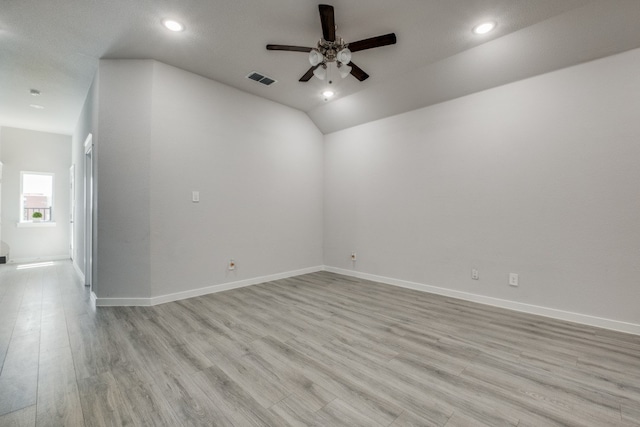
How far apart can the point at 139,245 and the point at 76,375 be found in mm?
1588

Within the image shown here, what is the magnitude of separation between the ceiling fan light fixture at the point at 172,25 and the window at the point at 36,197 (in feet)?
19.7

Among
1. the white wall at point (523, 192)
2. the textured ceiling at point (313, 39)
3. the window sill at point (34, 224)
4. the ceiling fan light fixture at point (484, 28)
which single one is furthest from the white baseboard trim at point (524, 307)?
the window sill at point (34, 224)

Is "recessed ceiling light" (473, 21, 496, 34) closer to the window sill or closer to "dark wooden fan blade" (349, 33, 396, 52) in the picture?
"dark wooden fan blade" (349, 33, 396, 52)

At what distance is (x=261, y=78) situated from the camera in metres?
3.61

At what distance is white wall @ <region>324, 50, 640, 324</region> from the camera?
8.34ft

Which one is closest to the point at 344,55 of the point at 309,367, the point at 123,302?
the point at 309,367

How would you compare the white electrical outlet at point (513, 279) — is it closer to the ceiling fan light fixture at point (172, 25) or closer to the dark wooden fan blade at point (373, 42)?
the dark wooden fan blade at point (373, 42)

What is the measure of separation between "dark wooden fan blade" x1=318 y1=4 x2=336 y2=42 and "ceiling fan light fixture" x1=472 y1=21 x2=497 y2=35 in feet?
4.75

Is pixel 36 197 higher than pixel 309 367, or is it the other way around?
pixel 36 197

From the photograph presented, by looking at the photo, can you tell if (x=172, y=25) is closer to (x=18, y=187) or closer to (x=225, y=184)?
(x=225, y=184)

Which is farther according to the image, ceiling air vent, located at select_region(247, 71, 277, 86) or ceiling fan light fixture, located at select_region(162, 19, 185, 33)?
ceiling air vent, located at select_region(247, 71, 277, 86)

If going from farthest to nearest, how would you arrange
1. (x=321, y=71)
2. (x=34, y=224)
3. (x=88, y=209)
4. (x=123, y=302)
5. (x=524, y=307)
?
(x=34, y=224) → (x=88, y=209) → (x=123, y=302) → (x=524, y=307) → (x=321, y=71)

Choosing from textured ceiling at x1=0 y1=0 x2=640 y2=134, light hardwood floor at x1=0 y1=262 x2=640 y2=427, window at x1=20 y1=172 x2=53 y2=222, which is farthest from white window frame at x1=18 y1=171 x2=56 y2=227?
light hardwood floor at x1=0 y1=262 x2=640 y2=427

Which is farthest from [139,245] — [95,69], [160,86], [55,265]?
[55,265]
